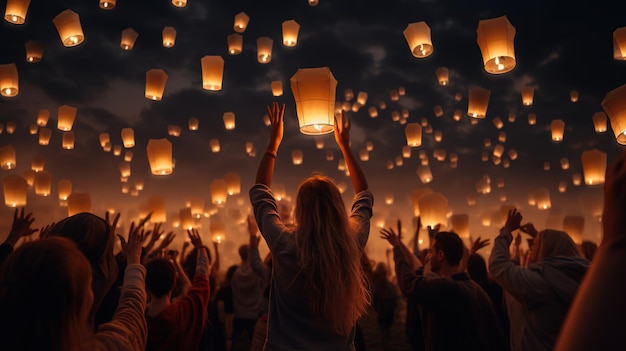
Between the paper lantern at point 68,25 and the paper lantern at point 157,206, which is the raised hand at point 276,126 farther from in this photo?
the paper lantern at point 157,206

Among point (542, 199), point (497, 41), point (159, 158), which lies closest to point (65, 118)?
point (159, 158)

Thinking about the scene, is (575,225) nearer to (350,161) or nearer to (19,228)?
(350,161)

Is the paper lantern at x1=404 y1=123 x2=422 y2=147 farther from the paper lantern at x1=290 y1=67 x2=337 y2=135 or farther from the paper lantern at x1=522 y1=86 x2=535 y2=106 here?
the paper lantern at x1=290 y1=67 x2=337 y2=135

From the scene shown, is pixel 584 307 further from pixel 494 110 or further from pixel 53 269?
pixel 494 110

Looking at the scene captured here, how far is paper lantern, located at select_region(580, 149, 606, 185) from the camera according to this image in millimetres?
6867

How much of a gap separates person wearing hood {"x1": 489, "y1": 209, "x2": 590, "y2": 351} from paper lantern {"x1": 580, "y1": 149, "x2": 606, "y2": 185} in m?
4.98

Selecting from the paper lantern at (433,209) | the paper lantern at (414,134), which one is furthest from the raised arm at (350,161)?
the paper lantern at (414,134)

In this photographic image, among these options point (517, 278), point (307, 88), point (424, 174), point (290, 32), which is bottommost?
point (517, 278)

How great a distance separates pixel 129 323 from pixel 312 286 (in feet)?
2.39

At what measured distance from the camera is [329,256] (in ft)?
6.21

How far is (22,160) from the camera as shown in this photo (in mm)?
14336

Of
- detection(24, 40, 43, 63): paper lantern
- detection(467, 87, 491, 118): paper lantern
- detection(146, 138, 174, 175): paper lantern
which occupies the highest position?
detection(24, 40, 43, 63): paper lantern

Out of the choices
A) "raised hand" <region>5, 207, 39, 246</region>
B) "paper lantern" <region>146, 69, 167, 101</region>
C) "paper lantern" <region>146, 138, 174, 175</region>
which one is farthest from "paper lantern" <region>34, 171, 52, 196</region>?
"raised hand" <region>5, 207, 39, 246</region>

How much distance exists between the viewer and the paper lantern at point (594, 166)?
22.5ft
